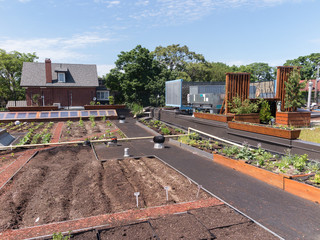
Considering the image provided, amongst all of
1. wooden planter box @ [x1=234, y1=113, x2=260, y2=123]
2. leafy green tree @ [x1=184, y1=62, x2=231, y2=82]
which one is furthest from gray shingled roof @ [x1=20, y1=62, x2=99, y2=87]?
Answer: wooden planter box @ [x1=234, y1=113, x2=260, y2=123]

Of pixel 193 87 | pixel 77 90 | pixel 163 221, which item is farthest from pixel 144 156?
pixel 77 90

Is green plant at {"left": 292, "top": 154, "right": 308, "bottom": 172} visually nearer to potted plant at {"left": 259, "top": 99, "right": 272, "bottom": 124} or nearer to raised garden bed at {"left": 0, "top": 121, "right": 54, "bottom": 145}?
potted plant at {"left": 259, "top": 99, "right": 272, "bottom": 124}

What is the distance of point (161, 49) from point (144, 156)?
37.3 metres

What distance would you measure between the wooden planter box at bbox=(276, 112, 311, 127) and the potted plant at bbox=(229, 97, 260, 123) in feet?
4.91

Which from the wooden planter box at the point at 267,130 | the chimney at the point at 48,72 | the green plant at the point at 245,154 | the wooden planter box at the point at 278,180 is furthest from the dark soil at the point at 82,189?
the chimney at the point at 48,72

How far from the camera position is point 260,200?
5836 mm

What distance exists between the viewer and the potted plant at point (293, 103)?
12555 millimetres

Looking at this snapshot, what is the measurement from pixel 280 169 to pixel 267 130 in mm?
2728

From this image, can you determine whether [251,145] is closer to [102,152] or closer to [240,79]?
[240,79]

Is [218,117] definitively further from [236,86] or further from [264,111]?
[264,111]

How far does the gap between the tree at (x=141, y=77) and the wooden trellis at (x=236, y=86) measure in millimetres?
20337

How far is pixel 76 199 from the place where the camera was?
586 centimetres

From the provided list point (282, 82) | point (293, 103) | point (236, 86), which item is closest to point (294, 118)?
point (293, 103)

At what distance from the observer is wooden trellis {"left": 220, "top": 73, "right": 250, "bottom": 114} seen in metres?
12.7
